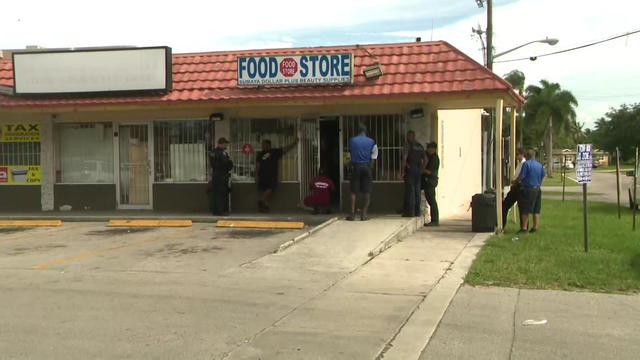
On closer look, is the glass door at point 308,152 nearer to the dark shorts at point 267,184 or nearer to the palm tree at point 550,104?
the dark shorts at point 267,184

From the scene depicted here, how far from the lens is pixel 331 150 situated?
50.2 ft

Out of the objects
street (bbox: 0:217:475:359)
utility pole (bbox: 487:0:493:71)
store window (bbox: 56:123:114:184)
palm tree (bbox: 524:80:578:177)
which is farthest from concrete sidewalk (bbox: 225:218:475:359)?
palm tree (bbox: 524:80:578:177)

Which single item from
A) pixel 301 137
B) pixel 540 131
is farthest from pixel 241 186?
pixel 540 131

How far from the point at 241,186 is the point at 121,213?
9.64ft

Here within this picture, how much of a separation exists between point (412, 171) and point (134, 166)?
23.0 ft

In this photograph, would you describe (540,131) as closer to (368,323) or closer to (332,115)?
(332,115)

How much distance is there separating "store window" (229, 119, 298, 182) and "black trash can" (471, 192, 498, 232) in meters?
4.40

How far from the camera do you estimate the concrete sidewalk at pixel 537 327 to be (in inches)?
211

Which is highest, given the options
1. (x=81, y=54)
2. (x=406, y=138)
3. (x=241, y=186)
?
(x=81, y=54)

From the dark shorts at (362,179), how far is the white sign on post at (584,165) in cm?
397

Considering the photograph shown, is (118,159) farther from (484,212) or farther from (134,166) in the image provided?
(484,212)

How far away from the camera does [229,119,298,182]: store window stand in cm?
1491

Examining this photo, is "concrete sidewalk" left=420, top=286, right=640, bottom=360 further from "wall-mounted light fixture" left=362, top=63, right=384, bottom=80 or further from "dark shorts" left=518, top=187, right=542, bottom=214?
"wall-mounted light fixture" left=362, top=63, right=384, bottom=80

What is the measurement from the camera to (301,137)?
585 inches
